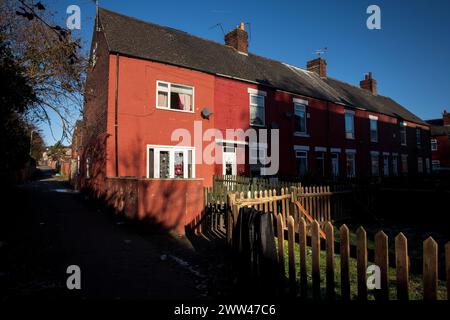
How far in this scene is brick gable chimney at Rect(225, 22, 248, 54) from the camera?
65.2ft

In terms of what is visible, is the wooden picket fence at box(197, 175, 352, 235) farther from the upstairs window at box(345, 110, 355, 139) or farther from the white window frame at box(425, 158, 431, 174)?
the white window frame at box(425, 158, 431, 174)

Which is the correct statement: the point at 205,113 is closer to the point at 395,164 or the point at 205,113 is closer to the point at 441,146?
the point at 395,164

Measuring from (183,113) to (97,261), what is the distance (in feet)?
31.8

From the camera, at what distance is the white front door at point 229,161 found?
1537cm

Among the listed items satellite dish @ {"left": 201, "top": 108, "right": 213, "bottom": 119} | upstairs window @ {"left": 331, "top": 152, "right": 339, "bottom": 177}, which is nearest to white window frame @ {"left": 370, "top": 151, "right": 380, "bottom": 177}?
upstairs window @ {"left": 331, "top": 152, "right": 339, "bottom": 177}

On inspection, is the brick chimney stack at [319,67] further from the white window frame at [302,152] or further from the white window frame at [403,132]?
the white window frame at [403,132]

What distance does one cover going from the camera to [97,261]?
A: 555cm

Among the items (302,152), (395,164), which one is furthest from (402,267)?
(395,164)

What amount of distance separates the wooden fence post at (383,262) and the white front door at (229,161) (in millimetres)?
12686

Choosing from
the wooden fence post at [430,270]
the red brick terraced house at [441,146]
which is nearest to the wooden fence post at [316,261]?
the wooden fence post at [430,270]
